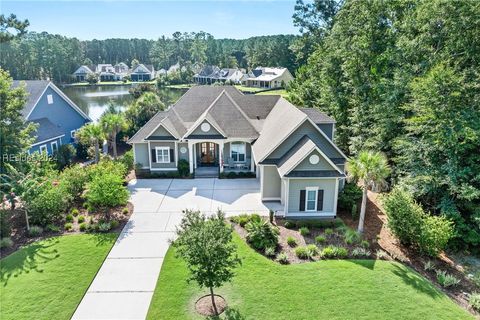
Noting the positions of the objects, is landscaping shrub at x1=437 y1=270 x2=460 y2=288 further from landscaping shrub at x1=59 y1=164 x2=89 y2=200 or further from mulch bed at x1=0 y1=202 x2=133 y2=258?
landscaping shrub at x1=59 y1=164 x2=89 y2=200

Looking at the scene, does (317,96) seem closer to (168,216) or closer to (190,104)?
(190,104)

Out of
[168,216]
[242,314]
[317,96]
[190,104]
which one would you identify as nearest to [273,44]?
[317,96]

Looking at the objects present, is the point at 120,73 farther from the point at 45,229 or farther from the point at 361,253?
the point at 361,253

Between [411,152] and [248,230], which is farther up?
[411,152]

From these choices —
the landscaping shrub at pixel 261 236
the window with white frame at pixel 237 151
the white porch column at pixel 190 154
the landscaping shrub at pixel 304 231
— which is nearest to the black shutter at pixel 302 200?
the landscaping shrub at pixel 304 231

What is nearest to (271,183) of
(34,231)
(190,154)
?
(190,154)

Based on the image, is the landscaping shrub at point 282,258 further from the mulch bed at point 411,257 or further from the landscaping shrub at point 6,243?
the landscaping shrub at point 6,243
